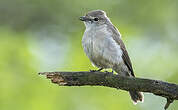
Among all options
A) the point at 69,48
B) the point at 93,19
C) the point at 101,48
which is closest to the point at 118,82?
the point at 101,48

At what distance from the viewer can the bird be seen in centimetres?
1042

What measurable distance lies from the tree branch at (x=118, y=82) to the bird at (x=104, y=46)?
1.43 metres

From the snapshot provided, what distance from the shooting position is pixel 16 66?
12.4 m

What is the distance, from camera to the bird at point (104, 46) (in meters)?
10.4

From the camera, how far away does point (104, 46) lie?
34.2ft

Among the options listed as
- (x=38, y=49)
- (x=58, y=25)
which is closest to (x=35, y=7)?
(x=58, y=25)

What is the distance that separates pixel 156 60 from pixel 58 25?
2901mm

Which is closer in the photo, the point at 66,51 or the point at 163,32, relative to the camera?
the point at 66,51

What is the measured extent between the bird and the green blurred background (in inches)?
41.2

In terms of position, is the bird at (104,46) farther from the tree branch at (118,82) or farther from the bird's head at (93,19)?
the tree branch at (118,82)

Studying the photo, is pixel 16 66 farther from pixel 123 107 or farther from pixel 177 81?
pixel 177 81

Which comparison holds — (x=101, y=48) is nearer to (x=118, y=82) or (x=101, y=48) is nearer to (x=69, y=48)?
(x=118, y=82)

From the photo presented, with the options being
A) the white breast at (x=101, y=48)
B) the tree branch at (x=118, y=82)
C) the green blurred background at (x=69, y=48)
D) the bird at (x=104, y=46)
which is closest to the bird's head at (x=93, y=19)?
the bird at (x=104, y=46)

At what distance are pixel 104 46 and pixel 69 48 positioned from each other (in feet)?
8.10
